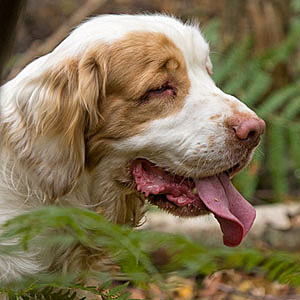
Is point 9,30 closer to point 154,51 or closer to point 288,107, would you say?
point 154,51

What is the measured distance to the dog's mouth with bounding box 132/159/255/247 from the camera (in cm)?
339

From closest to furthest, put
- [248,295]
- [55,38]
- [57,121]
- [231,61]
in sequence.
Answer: [57,121] → [248,295] → [231,61] → [55,38]

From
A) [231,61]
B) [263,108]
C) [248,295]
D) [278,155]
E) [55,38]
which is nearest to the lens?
[248,295]

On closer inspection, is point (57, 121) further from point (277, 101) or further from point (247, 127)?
point (277, 101)

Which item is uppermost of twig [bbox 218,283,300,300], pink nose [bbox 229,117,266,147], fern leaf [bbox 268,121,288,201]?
pink nose [bbox 229,117,266,147]

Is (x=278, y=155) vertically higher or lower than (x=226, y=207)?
lower

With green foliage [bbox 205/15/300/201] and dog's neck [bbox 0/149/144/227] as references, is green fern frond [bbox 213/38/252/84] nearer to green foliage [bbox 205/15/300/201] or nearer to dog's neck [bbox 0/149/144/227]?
green foliage [bbox 205/15/300/201]

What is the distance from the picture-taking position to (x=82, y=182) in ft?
11.1

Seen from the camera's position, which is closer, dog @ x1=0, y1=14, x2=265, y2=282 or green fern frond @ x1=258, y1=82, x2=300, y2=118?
dog @ x1=0, y1=14, x2=265, y2=282

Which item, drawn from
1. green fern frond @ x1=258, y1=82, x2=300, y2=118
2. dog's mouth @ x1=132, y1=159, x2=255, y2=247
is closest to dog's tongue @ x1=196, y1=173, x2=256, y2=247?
dog's mouth @ x1=132, y1=159, x2=255, y2=247

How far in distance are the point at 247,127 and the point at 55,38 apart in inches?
204

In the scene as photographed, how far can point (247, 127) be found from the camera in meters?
3.26

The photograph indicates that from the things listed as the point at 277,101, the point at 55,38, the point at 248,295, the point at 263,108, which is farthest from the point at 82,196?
the point at 55,38

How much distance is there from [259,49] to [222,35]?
469mm
